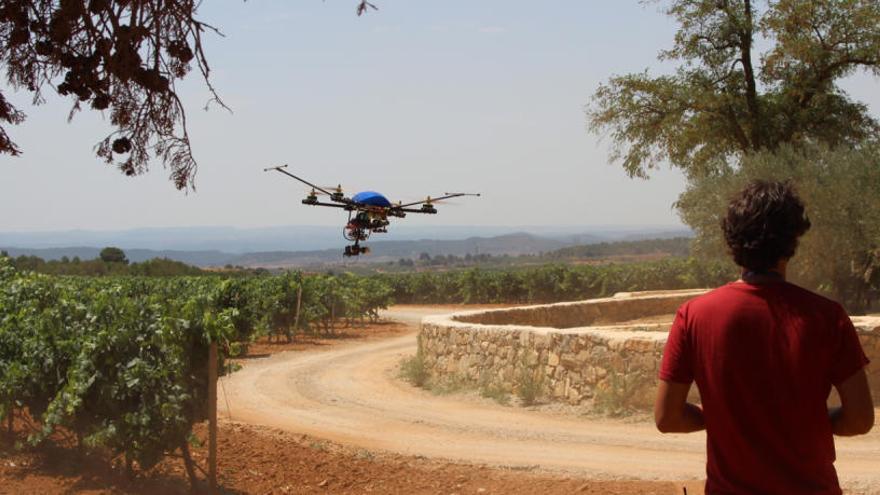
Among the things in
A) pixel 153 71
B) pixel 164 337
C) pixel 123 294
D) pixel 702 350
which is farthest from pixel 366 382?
pixel 702 350

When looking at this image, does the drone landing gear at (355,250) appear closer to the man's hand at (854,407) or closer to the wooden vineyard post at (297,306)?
the man's hand at (854,407)

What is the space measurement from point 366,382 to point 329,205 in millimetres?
4542

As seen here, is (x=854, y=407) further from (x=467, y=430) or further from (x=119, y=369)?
(x=467, y=430)

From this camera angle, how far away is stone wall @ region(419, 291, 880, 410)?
10.7 m

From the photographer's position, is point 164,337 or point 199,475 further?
point 199,475

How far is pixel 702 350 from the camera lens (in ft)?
9.00

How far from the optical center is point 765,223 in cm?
278

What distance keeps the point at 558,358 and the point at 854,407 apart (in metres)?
9.04

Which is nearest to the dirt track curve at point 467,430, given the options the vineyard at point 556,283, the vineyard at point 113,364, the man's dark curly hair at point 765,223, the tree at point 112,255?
the vineyard at point 113,364

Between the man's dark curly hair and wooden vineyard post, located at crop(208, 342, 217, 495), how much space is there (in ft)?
17.0

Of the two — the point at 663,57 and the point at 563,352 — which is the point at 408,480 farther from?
the point at 663,57

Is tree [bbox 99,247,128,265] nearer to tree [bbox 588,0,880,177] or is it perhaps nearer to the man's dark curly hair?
tree [bbox 588,0,880,177]

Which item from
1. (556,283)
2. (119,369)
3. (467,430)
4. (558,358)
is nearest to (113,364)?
(119,369)

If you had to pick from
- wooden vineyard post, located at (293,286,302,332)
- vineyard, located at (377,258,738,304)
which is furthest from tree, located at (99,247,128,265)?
wooden vineyard post, located at (293,286,302,332)
